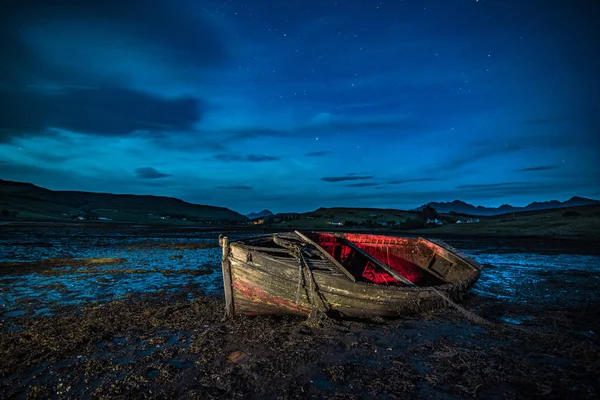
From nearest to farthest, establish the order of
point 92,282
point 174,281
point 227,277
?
point 227,277 → point 92,282 → point 174,281

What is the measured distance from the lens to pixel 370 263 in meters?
12.3

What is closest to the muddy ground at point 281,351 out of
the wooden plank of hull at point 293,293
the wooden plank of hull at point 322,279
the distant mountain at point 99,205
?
the wooden plank of hull at point 293,293

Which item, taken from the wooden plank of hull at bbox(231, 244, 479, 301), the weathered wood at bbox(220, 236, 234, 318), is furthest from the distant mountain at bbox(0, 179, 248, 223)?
the wooden plank of hull at bbox(231, 244, 479, 301)

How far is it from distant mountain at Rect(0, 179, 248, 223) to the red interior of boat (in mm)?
100407

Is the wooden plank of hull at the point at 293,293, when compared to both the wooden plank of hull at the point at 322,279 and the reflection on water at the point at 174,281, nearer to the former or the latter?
the wooden plank of hull at the point at 322,279

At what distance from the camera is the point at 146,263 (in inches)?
711

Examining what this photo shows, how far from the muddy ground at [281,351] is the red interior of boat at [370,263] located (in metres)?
2.93

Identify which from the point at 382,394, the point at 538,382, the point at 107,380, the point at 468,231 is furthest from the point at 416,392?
the point at 468,231

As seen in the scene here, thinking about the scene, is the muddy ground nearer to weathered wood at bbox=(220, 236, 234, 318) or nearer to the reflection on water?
the reflection on water

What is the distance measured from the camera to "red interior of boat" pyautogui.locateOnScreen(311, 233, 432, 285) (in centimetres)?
1191

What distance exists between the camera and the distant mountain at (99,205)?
9938 cm

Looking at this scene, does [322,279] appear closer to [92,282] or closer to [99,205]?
[92,282]

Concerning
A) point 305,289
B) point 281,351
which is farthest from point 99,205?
point 281,351

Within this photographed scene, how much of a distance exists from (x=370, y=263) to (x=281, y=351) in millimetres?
6887
